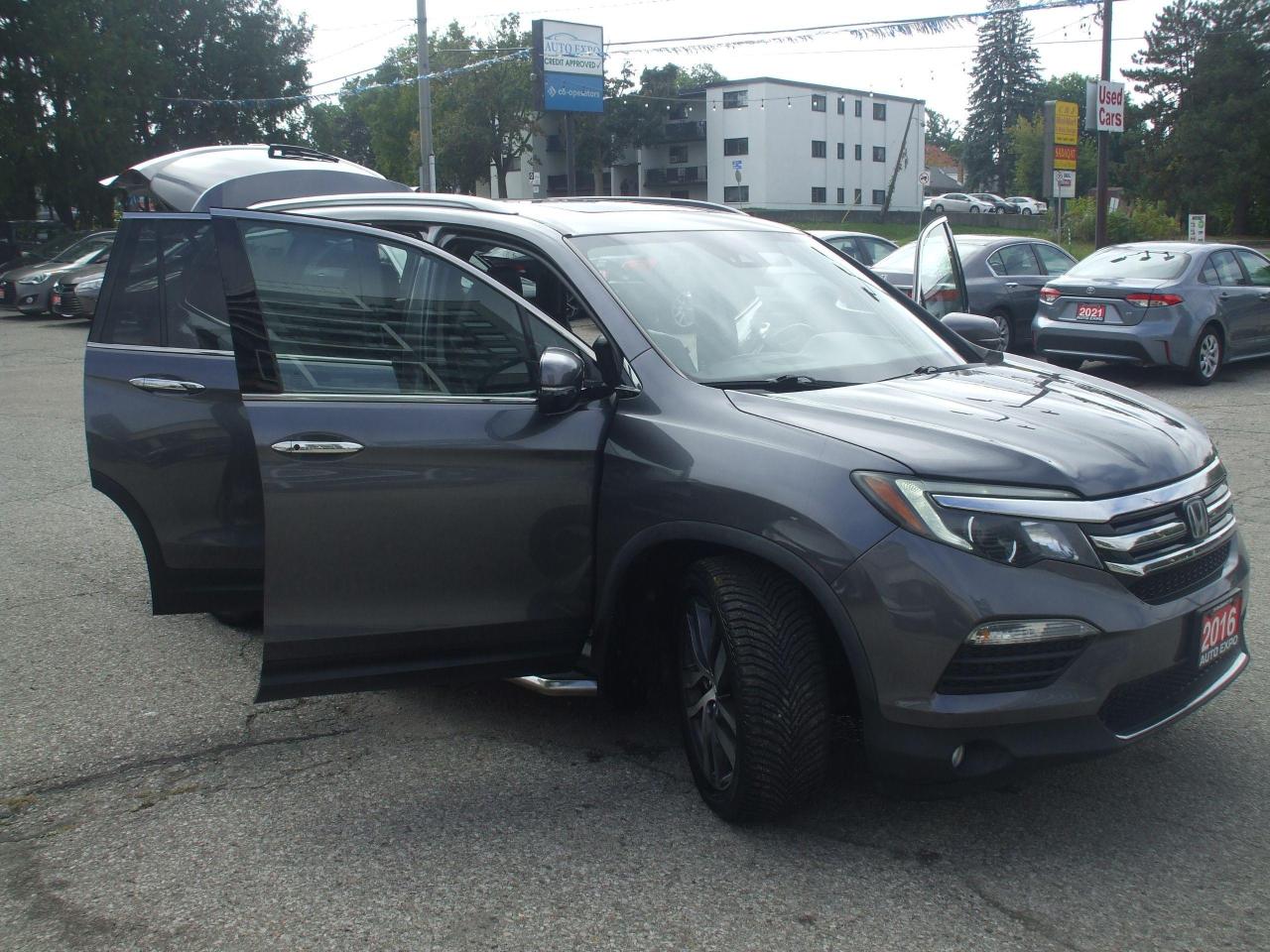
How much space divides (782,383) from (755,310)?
0.49m

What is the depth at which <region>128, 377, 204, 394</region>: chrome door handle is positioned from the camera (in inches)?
180

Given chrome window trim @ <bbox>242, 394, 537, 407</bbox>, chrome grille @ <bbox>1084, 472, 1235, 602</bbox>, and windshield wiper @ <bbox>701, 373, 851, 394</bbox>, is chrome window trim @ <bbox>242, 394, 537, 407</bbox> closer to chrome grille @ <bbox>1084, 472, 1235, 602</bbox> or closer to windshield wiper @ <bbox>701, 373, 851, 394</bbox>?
windshield wiper @ <bbox>701, 373, 851, 394</bbox>

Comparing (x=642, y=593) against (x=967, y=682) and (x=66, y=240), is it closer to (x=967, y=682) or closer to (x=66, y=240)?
(x=967, y=682)

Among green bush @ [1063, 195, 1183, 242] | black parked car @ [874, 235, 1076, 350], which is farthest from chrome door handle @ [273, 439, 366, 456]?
green bush @ [1063, 195, 1183, 242]

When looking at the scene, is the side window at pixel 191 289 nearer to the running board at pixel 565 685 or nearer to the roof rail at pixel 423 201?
the roof rail at pixel 423 201

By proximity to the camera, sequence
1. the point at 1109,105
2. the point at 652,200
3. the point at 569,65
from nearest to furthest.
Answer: the point at 652,200
the point at 1109,105
the point at 569,65

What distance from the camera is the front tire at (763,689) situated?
129 inches

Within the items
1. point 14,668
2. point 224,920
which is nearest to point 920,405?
point 224,920

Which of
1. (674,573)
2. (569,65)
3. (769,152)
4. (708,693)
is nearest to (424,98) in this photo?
(569,65)

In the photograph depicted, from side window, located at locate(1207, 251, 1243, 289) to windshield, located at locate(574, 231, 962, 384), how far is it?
1005 cm

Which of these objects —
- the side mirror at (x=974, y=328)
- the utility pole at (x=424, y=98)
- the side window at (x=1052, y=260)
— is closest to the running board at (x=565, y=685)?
the side mirror at (x=974, y=328)

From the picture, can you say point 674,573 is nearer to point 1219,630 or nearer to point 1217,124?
point 1219,630

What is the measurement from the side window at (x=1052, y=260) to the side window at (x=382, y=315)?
44.5 ft

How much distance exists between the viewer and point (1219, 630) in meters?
3.44
